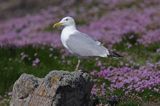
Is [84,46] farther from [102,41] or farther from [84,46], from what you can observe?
[102,41]

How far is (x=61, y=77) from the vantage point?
34.3ft

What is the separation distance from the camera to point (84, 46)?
484 inches

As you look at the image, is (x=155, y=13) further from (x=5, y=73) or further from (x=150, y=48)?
(x=5, y=73)

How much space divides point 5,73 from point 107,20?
38.6 feet

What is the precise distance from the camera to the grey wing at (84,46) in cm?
1227

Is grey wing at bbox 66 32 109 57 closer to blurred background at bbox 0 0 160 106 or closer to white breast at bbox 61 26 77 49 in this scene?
white breast at bbox 61 26 77 49

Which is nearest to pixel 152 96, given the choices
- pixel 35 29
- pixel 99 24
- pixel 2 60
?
pixel 2 60

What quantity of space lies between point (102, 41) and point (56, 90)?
10.8m

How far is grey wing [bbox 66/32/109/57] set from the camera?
12273mm

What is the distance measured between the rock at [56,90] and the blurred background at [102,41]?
1105mm

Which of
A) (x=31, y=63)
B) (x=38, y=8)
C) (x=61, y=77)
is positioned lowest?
(x=38, y=8)

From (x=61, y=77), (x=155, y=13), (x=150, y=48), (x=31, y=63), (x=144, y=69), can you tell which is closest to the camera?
(x=61, y=77)

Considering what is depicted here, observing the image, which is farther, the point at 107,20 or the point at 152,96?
the point at 107,20

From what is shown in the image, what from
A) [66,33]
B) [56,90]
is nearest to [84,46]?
[66,33]
